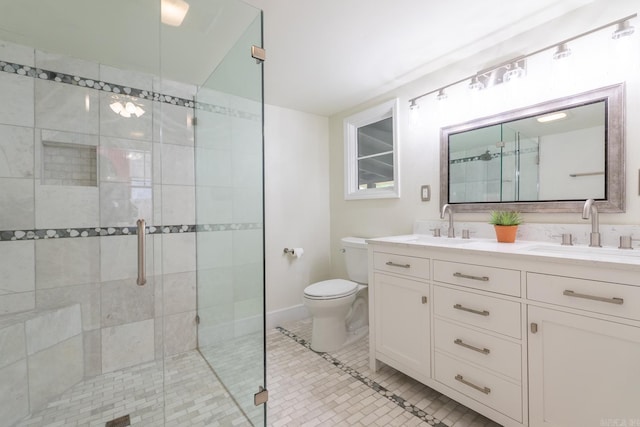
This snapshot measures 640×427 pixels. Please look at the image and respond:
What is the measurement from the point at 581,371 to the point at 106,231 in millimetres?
2599

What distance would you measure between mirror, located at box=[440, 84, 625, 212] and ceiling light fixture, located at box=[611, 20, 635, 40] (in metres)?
0.23

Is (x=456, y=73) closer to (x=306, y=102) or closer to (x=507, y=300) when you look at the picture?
(x=306, y=102)

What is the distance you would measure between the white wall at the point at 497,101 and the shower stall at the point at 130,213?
129 cm

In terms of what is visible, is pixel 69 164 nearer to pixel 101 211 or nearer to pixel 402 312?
pixel 101 211

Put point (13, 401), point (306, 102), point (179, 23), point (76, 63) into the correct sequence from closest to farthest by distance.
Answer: point (13, 401), point (179, 23), point (76, 63), point (306, 102)

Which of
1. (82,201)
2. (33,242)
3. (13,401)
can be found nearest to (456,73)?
(82,201)

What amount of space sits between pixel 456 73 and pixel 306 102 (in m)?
1.30

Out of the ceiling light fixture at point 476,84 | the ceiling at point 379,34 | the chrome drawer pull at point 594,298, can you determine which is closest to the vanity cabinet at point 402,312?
the chrome drawer pull at point 594,298

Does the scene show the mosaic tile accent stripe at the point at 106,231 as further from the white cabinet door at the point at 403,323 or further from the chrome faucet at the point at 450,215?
the chrome faucet at the point at 450,215

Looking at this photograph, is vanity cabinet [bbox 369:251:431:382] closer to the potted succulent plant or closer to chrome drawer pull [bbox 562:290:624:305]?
the potted succulent plant

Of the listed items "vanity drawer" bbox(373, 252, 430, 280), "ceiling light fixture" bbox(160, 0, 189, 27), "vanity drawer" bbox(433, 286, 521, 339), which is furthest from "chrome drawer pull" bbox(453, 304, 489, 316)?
"ceiling light fixture" bbox(160, 0, 189, 27)

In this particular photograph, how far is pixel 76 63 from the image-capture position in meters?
1.75

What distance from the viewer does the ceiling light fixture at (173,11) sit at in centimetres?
147

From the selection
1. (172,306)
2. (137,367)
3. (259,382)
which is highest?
(172,306)
